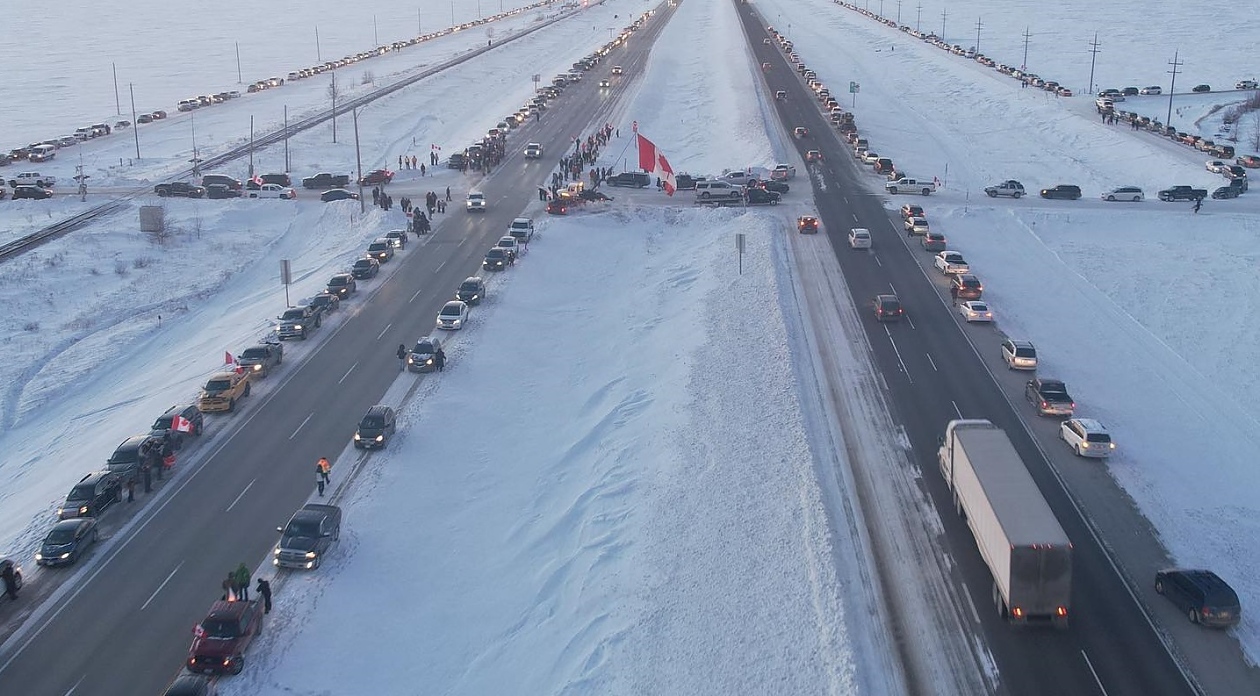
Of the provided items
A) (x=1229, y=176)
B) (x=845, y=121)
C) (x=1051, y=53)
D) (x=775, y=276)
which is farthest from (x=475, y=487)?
(x=1051, y=53)

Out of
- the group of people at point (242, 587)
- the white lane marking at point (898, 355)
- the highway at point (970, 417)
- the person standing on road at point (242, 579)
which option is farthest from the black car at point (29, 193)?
the white lane marking at point (898, 355)

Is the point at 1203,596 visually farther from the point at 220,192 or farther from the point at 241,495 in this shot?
the point at 220,192

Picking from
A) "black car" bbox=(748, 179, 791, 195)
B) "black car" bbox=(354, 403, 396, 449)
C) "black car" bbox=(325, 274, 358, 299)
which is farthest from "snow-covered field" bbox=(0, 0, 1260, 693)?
"black car" bbox=(748, 179, 791, 195)

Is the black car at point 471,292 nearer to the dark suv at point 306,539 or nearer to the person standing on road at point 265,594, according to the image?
the dark suv at point 306,539

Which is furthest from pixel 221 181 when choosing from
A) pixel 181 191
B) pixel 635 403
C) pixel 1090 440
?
pixel 1090 440

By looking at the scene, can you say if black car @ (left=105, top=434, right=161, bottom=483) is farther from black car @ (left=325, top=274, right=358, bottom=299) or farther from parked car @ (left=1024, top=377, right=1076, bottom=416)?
parked car @ (left=1024, top=377, right=1076, bottom=416)

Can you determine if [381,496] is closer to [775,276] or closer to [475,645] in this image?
[475,645]
